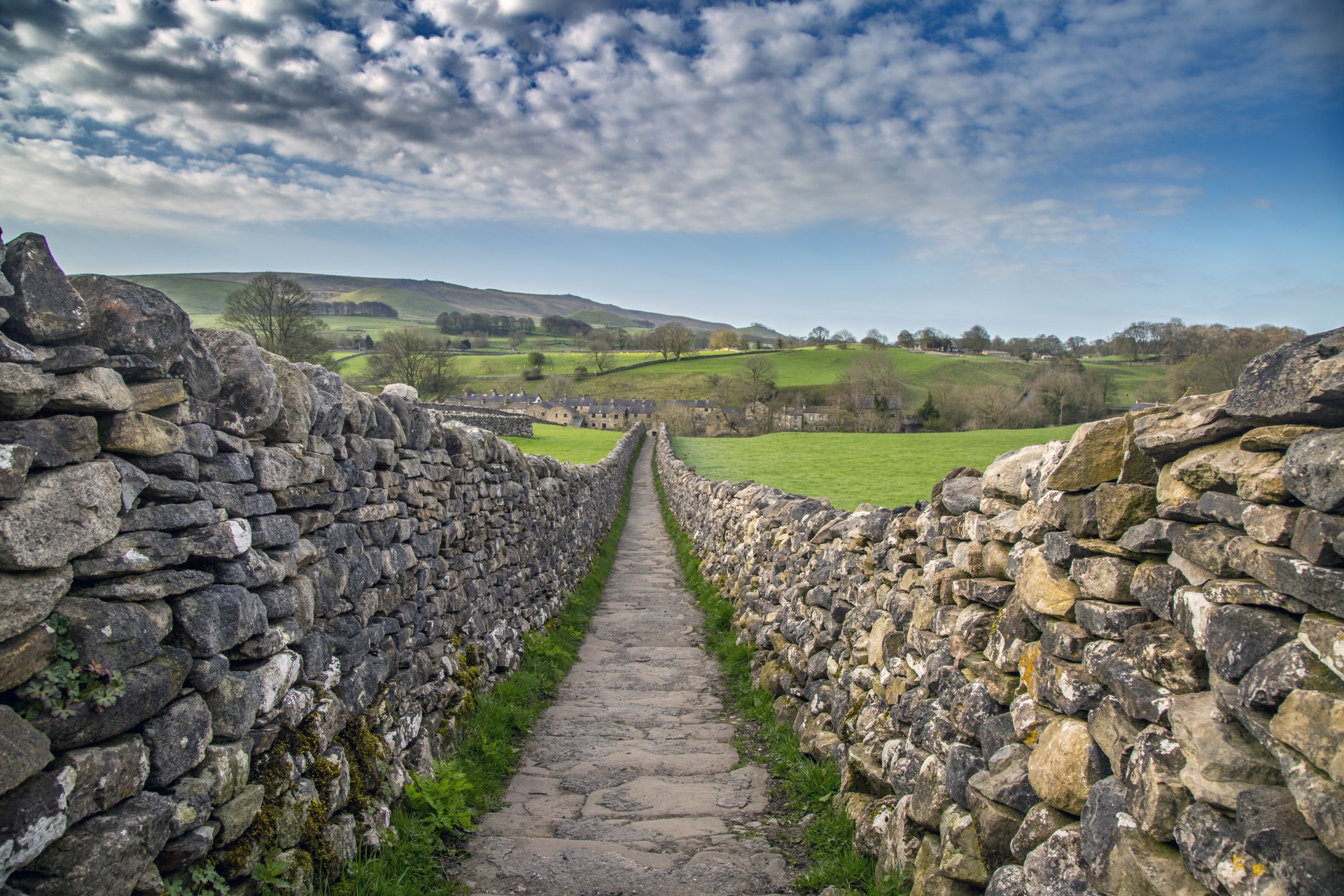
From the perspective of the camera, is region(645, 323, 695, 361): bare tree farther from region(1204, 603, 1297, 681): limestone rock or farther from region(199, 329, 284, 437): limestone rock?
region(1204, 603, 1297, 681): limestone rock

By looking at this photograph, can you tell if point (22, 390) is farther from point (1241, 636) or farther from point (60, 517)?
point (1241, 636)

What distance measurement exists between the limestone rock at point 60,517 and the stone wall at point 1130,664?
374 cm

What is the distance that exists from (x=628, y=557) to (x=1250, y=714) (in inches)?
635

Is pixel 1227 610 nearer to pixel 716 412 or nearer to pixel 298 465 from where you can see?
pixel 298 465

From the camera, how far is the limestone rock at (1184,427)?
8.71 feet

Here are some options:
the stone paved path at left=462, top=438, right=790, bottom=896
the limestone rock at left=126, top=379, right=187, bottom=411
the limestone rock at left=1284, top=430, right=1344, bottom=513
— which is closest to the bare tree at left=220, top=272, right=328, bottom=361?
the stone paved path at left=462, top=438, right=790, bottom=896

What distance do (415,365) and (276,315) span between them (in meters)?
23.9

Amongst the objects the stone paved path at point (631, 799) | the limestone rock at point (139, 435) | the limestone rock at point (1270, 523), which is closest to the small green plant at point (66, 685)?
the limestone rock at point (139, 435)

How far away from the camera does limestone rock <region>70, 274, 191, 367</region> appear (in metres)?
2.89

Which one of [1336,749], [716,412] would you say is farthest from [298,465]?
[716,412]

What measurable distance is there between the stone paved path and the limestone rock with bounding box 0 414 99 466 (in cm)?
316

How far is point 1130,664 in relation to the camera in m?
2.74

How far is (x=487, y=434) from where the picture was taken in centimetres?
841

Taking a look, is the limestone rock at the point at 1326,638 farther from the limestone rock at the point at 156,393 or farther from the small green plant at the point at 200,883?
the limestone rock at the point at 156,393
